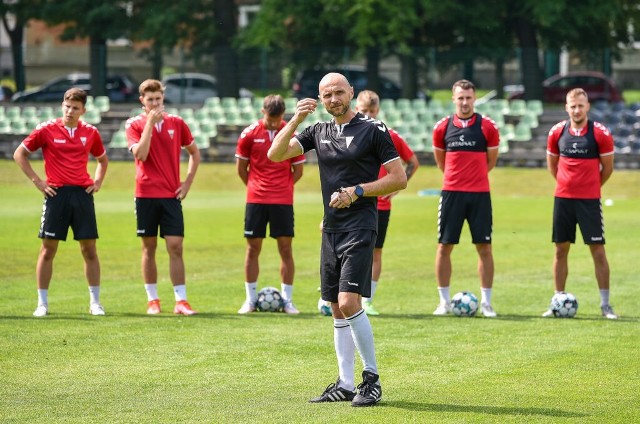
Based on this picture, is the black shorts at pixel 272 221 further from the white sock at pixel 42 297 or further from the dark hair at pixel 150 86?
the white sock at pixel 42 297

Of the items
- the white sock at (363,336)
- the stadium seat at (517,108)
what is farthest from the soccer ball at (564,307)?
the stadium seat at (517,108)

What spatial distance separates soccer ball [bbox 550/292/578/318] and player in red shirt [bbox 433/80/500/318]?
25.9 inches

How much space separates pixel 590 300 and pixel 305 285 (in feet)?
11.3

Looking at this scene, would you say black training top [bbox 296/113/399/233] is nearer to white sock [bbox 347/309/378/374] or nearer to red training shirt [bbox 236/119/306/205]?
white sock [bbox 347/309/378/374]

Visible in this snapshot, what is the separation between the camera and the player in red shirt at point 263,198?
41.3 ft

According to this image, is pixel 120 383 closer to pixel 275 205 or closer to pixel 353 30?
pixel 275 205

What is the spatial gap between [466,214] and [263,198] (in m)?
2.15

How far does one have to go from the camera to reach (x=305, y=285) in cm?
1480

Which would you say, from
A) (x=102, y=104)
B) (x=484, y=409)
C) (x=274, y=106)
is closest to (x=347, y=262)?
(x=484, y=409)

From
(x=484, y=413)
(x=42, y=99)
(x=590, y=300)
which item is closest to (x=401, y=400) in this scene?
(x=484, y=413)

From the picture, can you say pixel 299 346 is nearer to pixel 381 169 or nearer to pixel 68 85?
pixel 381 169

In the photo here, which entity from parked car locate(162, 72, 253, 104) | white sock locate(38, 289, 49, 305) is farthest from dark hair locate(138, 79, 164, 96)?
parked car locate(162, 72, 253, 104)

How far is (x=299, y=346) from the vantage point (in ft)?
34.2

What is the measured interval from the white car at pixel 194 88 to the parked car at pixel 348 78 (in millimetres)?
3016
